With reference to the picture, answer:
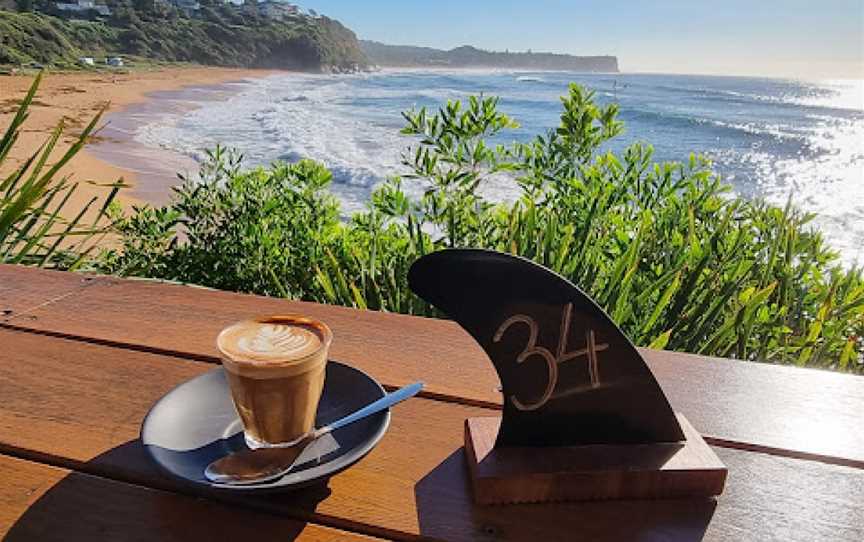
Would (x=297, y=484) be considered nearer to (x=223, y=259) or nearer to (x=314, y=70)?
(x=223, y=259)

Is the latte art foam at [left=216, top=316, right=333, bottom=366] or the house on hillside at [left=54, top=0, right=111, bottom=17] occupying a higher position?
the house on hillside at [left=54, top=0, right=111, bottom=17]

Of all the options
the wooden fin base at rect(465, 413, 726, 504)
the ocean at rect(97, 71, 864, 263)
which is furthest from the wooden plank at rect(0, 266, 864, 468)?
the ocean at rect(97, 71, 864, 263)

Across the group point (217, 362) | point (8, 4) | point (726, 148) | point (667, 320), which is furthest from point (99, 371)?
point (8, 4)

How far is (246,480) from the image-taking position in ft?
2.19

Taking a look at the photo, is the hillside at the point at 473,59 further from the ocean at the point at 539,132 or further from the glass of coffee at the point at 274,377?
the glass of coffee at the point at 274,377

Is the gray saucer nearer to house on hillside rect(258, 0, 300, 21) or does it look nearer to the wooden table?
the wooden table

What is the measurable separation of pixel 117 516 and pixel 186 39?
41753mm

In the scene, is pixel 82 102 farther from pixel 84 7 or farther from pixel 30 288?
pixel 84 7

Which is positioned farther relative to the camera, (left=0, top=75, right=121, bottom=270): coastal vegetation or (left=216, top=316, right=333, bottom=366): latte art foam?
(left=0, top=75, right=121, bottom=270): coastal vegetation

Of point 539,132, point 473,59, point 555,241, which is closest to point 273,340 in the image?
point 555,241

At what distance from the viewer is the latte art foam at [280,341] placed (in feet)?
2.37

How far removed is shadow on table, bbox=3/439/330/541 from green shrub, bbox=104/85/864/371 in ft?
3.40

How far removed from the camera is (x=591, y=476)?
26.7 inches

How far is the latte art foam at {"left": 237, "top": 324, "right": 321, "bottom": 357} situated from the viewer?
722mm
